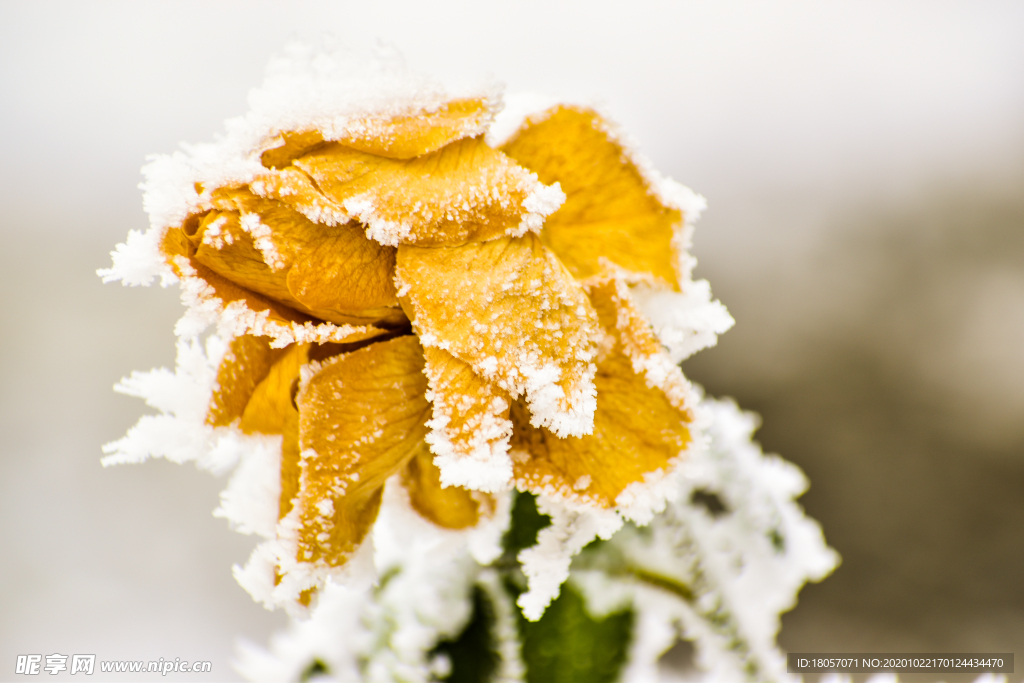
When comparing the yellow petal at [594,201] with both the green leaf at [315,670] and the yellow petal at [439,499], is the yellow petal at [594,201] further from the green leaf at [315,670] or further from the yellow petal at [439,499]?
the green leaf at [315,670]

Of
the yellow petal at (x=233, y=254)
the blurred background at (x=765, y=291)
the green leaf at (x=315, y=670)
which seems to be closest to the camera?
the yellow petal at (x=233, y=254)

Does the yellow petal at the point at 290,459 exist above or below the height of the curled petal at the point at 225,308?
below

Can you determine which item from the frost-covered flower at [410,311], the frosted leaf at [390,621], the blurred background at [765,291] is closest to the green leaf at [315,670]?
the frosted leaf at [390,621]

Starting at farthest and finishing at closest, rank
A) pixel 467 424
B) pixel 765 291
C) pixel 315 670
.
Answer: pixel 765 291
pixel 315 670
pixel 467 424

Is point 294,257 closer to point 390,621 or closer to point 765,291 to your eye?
point 390,621

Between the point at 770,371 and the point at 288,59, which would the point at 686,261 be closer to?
the point at 288,59

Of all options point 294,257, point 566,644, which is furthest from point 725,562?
point 294,257

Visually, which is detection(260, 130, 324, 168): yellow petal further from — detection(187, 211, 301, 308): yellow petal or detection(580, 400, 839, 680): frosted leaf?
detection(580, 400, 839, 680): frosted leaf
